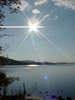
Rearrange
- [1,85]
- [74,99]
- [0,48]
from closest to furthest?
[0,48]
[1,85]
[74,99]

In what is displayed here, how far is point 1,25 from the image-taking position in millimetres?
10492

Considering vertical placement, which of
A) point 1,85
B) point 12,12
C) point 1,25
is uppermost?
point 12,12

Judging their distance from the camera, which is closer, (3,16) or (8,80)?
(3,16)

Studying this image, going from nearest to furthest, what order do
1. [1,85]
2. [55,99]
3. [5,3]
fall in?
[5,3], [55,99], [1,85]

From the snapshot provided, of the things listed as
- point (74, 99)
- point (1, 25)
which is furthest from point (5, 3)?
point (74, 99)

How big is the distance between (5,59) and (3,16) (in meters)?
5.19

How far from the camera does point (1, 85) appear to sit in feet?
85.1

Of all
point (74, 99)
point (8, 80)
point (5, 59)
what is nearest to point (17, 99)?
point (5, 59)

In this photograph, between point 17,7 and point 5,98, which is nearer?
point 17,7

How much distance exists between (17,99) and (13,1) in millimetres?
11749

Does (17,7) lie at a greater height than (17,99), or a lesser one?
greater

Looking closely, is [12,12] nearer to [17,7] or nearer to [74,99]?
[17,7]

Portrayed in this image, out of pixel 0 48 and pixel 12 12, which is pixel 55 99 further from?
pixel 12 12

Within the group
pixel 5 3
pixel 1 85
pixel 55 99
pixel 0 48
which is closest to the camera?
pixel 5 3
